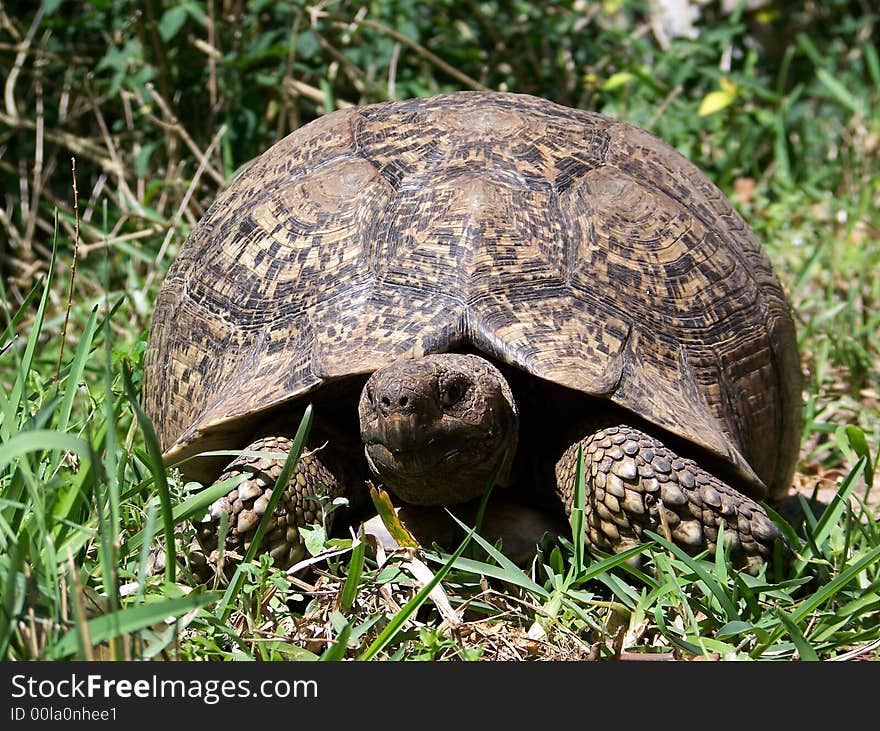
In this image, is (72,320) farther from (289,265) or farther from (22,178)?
(289,265)

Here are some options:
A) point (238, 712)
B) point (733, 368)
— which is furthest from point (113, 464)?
point (733, 368)

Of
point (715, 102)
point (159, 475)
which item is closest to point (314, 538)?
point (159, 475)

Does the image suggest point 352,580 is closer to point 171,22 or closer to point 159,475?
point 159,475

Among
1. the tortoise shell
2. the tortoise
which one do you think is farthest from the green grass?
the tortoise shell

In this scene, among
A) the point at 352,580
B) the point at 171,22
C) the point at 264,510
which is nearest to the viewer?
the point at 352,580

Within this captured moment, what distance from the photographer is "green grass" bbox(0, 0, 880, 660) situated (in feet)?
7.24

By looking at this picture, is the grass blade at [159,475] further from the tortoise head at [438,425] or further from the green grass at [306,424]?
the tortoise head at [438,425]

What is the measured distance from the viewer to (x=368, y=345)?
263cm

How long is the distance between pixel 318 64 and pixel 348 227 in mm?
2746

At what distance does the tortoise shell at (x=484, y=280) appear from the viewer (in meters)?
2.67

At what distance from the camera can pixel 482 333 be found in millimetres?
2652

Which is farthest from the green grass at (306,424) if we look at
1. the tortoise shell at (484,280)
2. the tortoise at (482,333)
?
the tortoise shell at (484,280)

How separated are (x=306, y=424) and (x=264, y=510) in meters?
0.40

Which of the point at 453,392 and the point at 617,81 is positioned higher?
the point at 617,81
